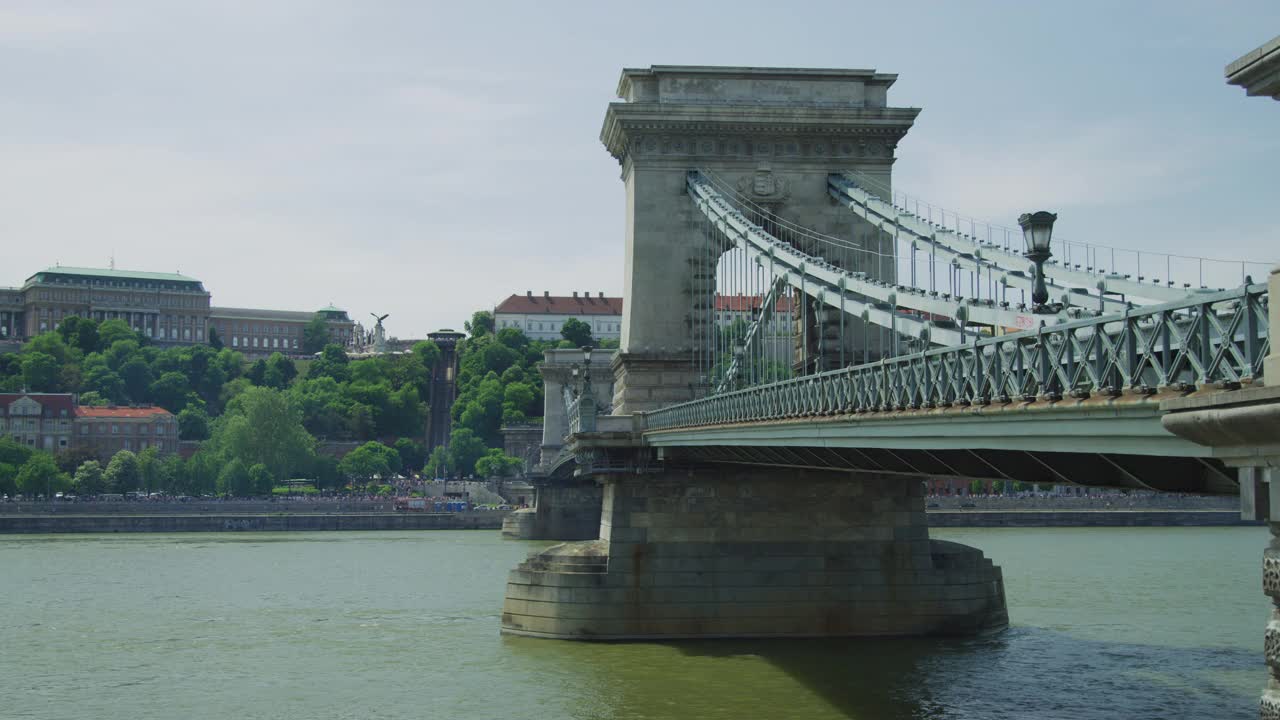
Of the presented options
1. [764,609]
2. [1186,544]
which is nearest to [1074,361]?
[764,609]

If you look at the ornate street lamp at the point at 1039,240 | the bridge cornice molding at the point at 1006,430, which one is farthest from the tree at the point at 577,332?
the ornate street lamp at the point at 1039,240

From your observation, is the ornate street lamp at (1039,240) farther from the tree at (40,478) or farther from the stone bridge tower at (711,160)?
the tree at (40,478)

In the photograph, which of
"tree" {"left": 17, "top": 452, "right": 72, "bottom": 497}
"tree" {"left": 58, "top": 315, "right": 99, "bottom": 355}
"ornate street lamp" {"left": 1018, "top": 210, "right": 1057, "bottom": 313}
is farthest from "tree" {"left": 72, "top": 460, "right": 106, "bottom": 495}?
"ornate street lamp" {"left": 1018, "top": 210, "right": 1057, "bottom": 313}

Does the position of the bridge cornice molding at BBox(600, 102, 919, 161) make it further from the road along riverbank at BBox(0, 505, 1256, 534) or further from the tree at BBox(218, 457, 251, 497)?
the tree at BBox(218, 457, 251, 497)

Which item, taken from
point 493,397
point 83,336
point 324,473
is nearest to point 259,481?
point 324,473

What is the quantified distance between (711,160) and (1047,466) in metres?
24.3

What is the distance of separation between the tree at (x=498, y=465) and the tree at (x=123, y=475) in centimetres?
2867

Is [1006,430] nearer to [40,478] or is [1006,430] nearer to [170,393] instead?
[40,478]

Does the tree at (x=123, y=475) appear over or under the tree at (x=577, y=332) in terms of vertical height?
under

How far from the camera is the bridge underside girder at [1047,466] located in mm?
14664

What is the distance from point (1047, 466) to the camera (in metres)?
16.8

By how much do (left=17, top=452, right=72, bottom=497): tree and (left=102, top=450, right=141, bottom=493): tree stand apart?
5.71 metres

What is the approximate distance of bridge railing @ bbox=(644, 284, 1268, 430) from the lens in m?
11.7

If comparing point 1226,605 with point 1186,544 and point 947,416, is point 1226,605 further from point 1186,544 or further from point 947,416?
point 1186,544
